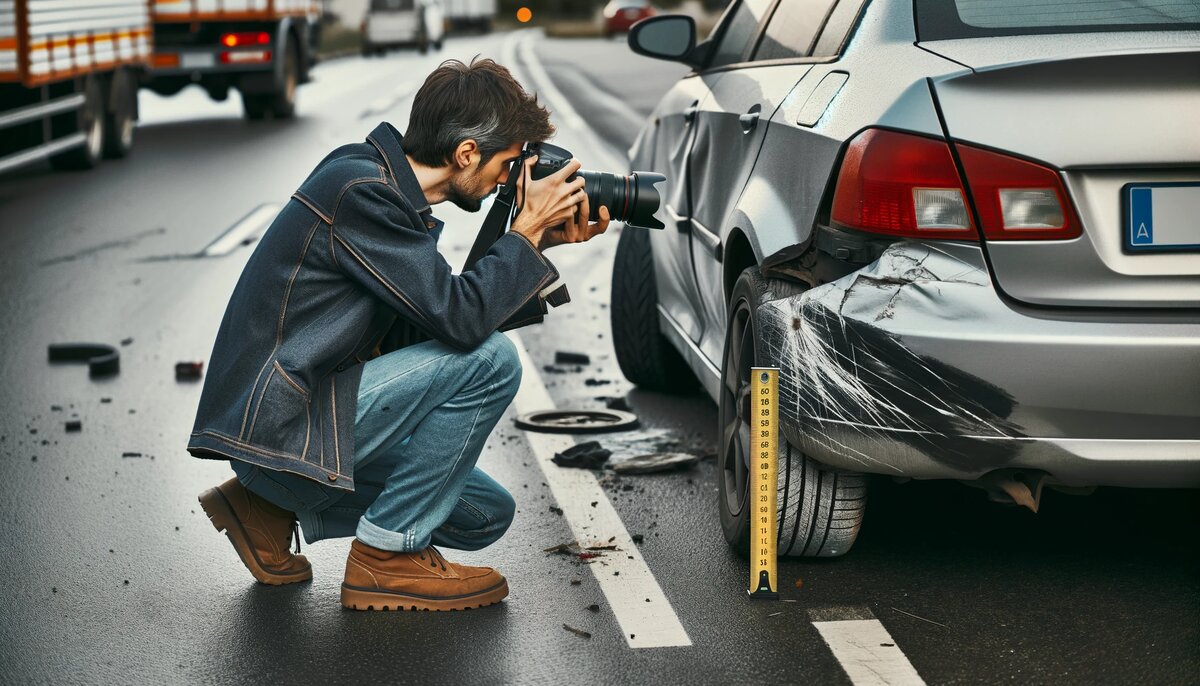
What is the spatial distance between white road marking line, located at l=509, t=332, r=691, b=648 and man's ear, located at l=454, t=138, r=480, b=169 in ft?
3.72

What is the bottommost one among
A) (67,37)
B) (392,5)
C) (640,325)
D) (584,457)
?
(392,5)

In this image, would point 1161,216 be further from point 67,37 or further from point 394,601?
point 67,37

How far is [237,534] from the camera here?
13.6 feet

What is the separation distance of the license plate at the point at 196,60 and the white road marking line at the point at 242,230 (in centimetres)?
771

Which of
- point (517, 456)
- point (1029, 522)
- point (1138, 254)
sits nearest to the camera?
point (1138, 254)

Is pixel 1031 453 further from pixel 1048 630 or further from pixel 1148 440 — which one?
pixel 1048 630

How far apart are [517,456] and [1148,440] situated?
101 inches

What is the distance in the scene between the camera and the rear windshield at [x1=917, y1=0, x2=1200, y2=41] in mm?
3854

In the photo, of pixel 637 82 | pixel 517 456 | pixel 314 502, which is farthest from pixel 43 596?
pixel 637 82

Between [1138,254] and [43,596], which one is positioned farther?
[43,596]

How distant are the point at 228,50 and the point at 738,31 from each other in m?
15.2

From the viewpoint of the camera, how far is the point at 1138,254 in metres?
3.51

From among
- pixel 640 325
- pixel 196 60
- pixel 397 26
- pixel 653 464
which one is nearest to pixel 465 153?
pixel 653 464

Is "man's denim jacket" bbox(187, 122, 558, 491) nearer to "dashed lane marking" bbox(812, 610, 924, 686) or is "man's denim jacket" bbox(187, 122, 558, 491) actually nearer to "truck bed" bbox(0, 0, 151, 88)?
"dashed lane marking" bbox(812, 610, 924, 686)
